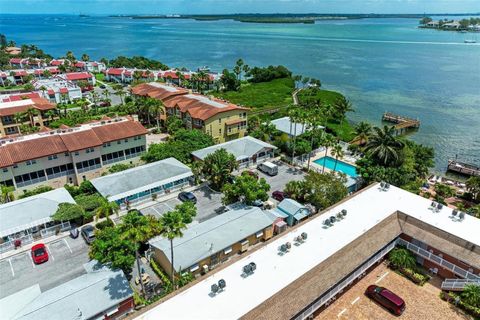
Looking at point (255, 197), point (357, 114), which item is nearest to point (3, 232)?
point (255, 197)

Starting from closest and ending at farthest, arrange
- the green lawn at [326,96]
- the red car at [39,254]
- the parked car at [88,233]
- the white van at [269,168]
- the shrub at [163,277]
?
the shrub at [163,277] → the red car at [39,254] → the parked car at [88,233] → the white van at [269,168] → the green lawn at [326,96]

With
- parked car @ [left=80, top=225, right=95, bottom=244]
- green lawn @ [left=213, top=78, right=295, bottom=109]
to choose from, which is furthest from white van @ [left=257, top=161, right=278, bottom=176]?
green lawn @ [left=213, top=78, right=295, bottom=109]

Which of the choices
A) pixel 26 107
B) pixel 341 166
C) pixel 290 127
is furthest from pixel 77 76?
pixel 341 166

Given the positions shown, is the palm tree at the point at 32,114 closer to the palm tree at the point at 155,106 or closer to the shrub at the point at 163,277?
the palm tree at the point at 155,106

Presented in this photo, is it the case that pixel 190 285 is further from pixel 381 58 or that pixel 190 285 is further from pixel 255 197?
pixel 381 58

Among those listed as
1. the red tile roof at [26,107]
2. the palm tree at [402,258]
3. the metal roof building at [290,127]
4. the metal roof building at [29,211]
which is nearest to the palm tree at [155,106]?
the red tile roof at [26,107]
